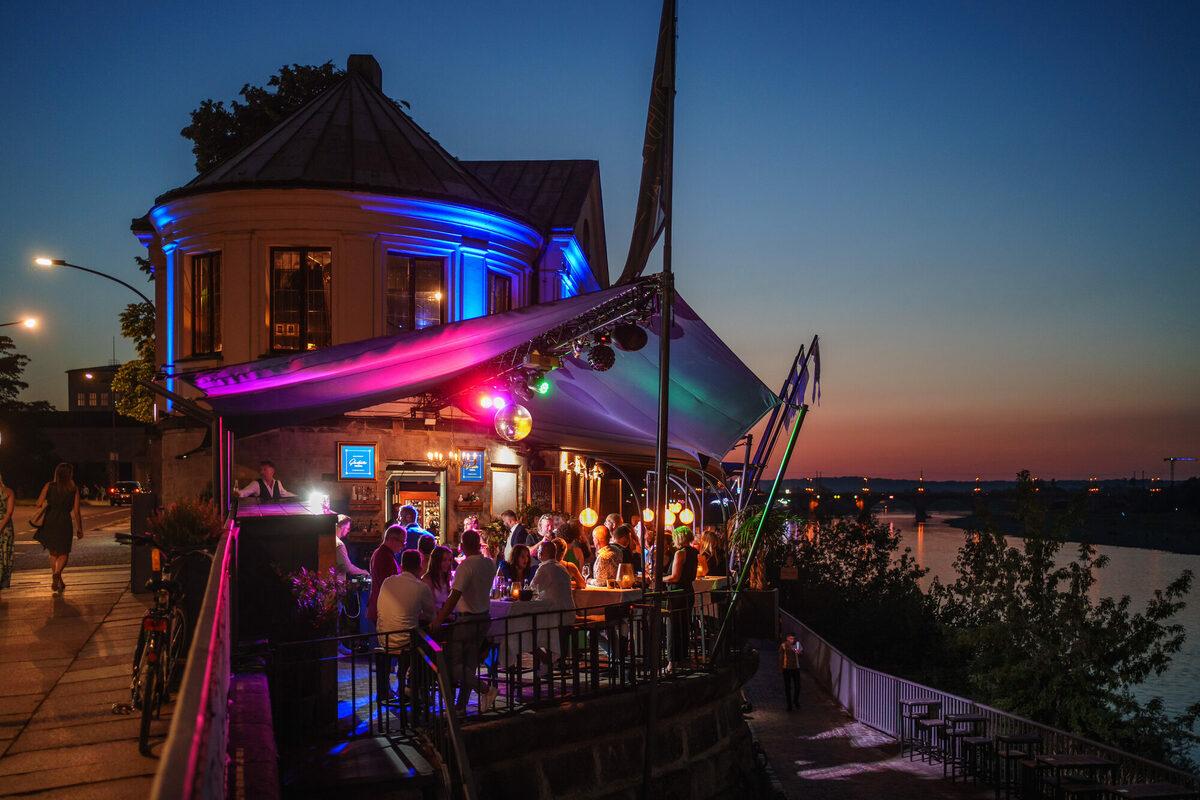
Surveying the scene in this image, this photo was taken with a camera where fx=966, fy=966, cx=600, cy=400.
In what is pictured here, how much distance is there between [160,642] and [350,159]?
14151 mm

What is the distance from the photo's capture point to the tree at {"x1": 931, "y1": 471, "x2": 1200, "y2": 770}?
A: 919 inches

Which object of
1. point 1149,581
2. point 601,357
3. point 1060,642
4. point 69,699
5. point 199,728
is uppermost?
point 601,357

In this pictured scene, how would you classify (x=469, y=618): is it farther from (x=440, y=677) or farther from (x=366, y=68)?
(x=366, y=68)

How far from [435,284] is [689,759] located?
37.8 ft

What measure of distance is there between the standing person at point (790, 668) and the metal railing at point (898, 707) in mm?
1211

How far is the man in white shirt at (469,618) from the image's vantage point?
8117mm

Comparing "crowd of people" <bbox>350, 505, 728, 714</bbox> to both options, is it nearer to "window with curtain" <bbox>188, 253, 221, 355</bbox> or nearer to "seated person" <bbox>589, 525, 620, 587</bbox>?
"seated person" <bbox>589, 525, 620, 587</bbox>

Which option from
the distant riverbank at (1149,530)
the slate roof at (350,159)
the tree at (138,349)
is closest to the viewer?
the slate roof at (350,159)

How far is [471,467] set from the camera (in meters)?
19.4

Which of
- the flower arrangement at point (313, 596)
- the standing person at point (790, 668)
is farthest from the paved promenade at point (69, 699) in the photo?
the standing person at point (790, 668)

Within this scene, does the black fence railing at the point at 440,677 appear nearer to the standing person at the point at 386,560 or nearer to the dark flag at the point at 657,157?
the standing person at the point at 386,560

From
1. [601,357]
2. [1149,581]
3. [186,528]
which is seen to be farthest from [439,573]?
[1149,581]

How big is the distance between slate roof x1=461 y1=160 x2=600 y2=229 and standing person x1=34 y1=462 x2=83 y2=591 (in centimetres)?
1306

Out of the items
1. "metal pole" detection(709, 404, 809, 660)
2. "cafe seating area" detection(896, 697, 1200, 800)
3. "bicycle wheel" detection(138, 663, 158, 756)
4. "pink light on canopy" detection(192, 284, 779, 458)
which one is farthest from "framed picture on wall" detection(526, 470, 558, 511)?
"bicycle wheel" detection(138, 663, 158, 756)
